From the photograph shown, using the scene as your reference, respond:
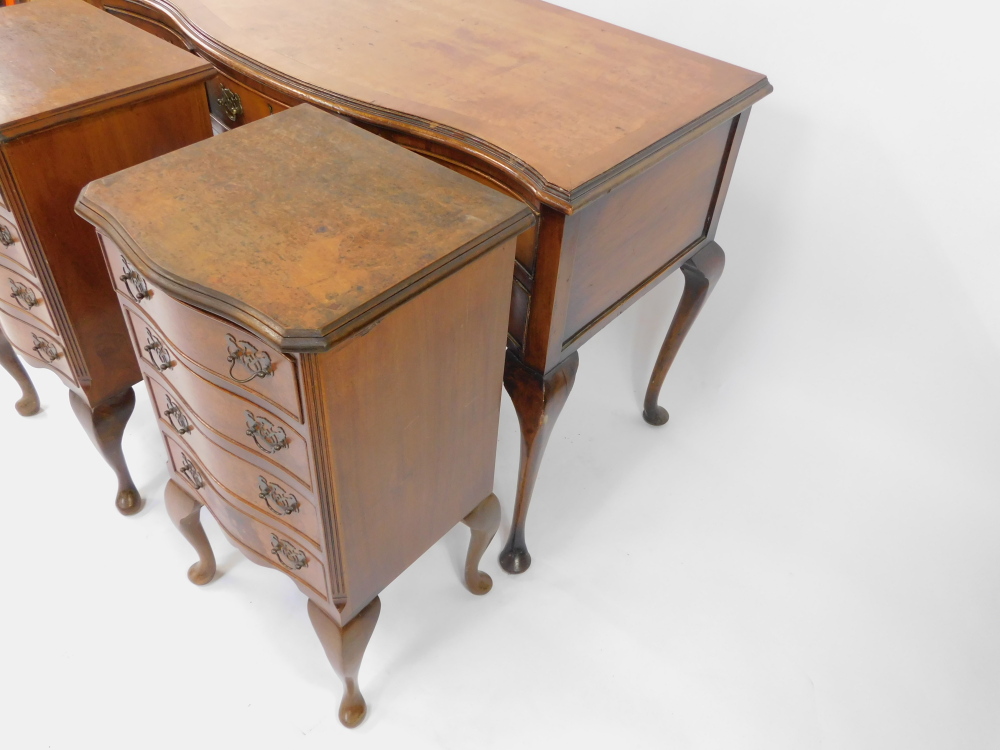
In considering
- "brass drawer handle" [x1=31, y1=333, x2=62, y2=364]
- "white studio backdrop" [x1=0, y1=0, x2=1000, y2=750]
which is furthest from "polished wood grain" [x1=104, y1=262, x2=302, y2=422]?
"white studio backdrop" [x1=0, y1=0, x2=1000, y2=750]

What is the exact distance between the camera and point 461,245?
1015 mm

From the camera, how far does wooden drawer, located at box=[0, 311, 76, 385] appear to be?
151 centimetres

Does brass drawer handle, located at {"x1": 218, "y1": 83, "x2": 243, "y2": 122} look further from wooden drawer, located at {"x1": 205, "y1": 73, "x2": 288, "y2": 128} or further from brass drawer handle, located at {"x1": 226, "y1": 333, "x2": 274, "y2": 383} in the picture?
brass drawer handle, located at {"x1": 226, "y1": 333, "x2": 274, "y2": 383}

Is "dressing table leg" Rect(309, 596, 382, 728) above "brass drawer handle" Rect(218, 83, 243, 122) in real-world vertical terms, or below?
below

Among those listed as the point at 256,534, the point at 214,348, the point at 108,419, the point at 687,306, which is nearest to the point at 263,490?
the point at 256,534

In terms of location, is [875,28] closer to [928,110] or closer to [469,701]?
[928,110]

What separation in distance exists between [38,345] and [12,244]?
26cm

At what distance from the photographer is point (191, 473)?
1365 mm

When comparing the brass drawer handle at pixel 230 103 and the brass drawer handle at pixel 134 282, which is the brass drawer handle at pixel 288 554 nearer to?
the brass drawer handle at pixel 134 282

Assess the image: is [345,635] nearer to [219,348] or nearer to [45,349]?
[219,348]

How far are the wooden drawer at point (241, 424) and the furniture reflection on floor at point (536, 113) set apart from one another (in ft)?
1.49

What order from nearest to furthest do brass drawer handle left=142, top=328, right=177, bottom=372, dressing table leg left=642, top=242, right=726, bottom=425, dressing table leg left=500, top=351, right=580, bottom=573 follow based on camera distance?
brass drawer handle left=142, top=328, right=177, bottom=372 → dressing table leg left=500, top=351, right=580, bottom=573 → dressing table leg left=642, top=242, right=726, bottom=425

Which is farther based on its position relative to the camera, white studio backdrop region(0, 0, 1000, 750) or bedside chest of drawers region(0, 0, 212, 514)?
white studio backdrop region(0, 0, 1000, 750)

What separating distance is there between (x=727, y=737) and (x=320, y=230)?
3.81 feet
